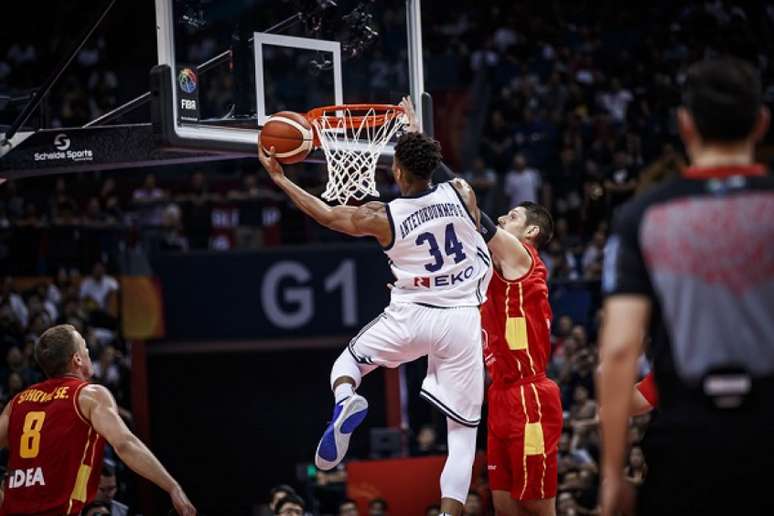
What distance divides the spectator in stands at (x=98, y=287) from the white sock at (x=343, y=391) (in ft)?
32.7

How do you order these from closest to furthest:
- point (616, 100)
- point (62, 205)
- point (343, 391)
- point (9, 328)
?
point (343, 391), point (9, 328), point (62, 205), point (616, 100)

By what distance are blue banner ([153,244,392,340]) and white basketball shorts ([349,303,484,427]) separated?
30.3 feet

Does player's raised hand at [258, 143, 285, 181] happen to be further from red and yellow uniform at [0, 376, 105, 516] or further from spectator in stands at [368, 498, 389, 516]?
spectator in stands at [368, 498, 389, 516]

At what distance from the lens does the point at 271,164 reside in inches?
276

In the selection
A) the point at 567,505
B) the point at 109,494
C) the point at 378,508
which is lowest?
the point at 378,508

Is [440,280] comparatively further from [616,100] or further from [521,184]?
[616,100]

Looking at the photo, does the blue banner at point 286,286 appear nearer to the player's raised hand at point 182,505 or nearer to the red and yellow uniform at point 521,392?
the red and yellow uniform at point 521,392

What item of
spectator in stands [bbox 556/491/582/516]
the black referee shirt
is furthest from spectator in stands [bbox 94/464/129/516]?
the black referee shirt

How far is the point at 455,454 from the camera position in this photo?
6906mm

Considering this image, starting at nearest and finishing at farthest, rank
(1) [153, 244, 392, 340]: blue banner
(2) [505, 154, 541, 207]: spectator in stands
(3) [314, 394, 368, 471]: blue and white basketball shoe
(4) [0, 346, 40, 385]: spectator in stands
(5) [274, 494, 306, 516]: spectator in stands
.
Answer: (3) [314, 394, 368, 471]: blue and white basketball shoe, (5) [274, 494, 306, 516]: spectator in stands, (4) [0, 346, 40, 385]: spectator in stands, (1) [153, 244, 392, 340]: blue banner, (2) [505, 154, 541, 207]: spectator in stands

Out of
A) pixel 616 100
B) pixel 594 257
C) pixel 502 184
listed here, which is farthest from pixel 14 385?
pixel 616 100

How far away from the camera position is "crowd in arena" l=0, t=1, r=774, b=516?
1450 cm

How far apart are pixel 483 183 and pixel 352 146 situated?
32.5 feet

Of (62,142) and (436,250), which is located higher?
(62,142)
